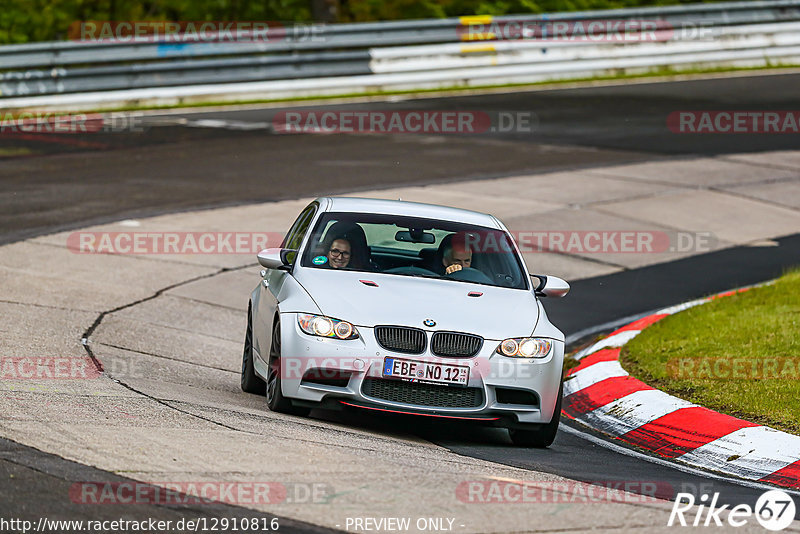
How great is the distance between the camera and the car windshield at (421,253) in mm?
8883

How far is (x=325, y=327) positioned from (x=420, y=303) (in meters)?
0.65

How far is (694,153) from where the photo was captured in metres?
21.4

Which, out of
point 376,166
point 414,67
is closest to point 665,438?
point 376,166

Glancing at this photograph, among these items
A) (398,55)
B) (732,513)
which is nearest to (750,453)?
(732,513)

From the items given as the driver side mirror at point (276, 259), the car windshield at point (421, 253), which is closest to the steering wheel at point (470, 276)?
the car windshield at point (421, 253)

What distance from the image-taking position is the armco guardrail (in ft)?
74.2

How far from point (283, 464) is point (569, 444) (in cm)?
277

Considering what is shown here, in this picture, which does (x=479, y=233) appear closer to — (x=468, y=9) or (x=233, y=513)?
(x=233, y=513)

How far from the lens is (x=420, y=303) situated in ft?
26.6

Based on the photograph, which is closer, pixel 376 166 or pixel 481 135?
pixel 376 166

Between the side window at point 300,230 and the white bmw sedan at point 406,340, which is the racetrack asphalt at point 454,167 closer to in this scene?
the white bmw sedan at point 406,340

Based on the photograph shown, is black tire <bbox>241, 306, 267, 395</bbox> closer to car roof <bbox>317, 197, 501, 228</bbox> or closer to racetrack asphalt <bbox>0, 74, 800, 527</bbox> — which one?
car roof <bbox>317, 197, 501, 228</bbox>

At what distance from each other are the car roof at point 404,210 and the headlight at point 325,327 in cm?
155

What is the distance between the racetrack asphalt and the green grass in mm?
1115
